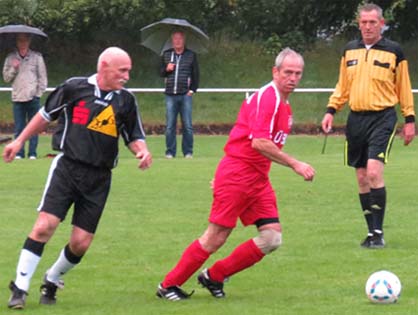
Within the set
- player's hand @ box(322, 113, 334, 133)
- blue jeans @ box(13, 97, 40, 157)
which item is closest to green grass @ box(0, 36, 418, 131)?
blue jeans @ box(13, 97, 40, 157)

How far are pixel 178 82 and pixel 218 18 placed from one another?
1322 centimetres

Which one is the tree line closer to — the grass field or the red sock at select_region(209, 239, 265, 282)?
the grass field

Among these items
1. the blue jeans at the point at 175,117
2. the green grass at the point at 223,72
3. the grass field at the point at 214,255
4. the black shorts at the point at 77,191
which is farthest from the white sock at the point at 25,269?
the green grass at the point at 223,72

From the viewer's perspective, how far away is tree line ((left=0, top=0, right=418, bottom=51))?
31812mm

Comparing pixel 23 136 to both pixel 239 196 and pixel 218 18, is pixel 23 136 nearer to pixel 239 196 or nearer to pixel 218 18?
pixel 239 196

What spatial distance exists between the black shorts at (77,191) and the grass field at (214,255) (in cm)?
64

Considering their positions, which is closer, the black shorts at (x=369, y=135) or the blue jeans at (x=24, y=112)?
the black shorts at (x=369, y=135)

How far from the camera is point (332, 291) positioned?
8.82 metres

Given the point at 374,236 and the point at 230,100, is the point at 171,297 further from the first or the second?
the point at 230,100

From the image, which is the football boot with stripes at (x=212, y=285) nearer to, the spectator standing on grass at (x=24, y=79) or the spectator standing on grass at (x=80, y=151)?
the spectator standing on grass at (x=80, y=151)

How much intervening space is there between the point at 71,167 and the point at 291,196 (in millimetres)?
6706

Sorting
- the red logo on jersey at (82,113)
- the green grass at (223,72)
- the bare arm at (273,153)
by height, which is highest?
the red logo on jersey at (82,113)

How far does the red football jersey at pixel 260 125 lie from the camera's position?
27.0ft

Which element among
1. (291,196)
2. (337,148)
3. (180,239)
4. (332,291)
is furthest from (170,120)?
(332,291)
